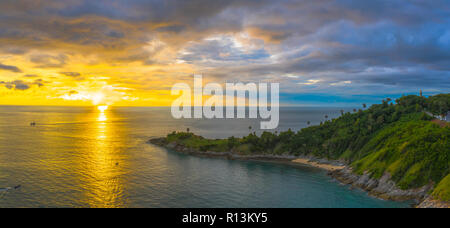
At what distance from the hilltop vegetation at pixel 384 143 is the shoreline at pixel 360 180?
1.60m

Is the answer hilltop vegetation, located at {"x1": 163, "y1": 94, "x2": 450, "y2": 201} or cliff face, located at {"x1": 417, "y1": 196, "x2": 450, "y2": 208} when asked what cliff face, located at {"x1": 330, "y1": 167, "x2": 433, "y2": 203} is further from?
cliff face, located at {"x1": 417, "y1": 196, "x2": 450, "y2": 208}

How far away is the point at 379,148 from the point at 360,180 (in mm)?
18432

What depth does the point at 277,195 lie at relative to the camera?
69.2m

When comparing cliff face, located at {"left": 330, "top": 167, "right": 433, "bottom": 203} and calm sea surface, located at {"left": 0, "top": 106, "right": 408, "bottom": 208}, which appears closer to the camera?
cliff face, located at {"left": 330, "top": 167, "right": 433, "bottom": 203}

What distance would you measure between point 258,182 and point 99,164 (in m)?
66.8

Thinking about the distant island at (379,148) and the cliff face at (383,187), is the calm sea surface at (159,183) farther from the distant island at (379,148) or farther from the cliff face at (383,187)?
the distant island at (379,148)

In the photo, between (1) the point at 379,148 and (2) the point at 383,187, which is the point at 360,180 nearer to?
(2) the point at 383,187

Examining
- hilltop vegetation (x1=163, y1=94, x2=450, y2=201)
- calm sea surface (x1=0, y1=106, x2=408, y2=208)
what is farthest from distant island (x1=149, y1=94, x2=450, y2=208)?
calm sea surface (x1=0, y1=106, x2=408, y2=208)

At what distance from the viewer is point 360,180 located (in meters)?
74.6

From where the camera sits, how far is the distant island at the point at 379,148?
63.1 m

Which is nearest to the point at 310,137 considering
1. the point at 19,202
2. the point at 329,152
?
the point at 329,152

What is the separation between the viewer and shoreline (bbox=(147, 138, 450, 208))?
6011 cm
